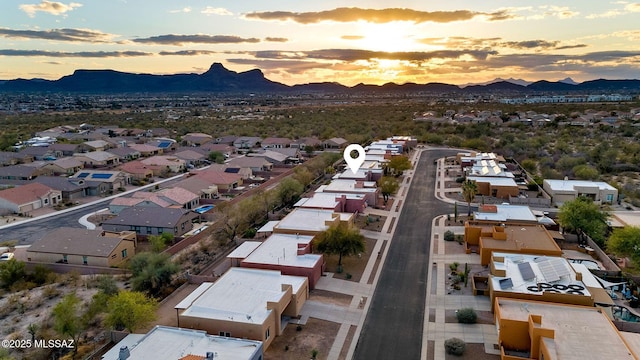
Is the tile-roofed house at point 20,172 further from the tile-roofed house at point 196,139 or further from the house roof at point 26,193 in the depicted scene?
the tile-roofed house at point 196,139

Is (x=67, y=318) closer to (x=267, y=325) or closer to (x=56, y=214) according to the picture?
(x=267, y=325)

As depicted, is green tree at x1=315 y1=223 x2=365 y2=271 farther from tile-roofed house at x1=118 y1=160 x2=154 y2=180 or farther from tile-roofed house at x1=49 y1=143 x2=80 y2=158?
tile-roofed house at x1=49 y1=143 x2=80 y2=158

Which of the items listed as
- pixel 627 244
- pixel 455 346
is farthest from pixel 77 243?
pixel 627 244

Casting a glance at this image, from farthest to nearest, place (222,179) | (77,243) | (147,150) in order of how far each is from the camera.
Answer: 1. (147,150)
2. (222,179)
3. (77,243)

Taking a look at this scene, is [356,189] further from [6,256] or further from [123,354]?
[123,354]

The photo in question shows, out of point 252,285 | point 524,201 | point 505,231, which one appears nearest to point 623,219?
point 524,201

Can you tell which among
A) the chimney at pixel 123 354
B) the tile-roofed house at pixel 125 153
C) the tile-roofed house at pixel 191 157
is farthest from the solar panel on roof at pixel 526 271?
the tile-roofed house at pixel 125 153

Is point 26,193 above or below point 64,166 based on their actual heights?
below
